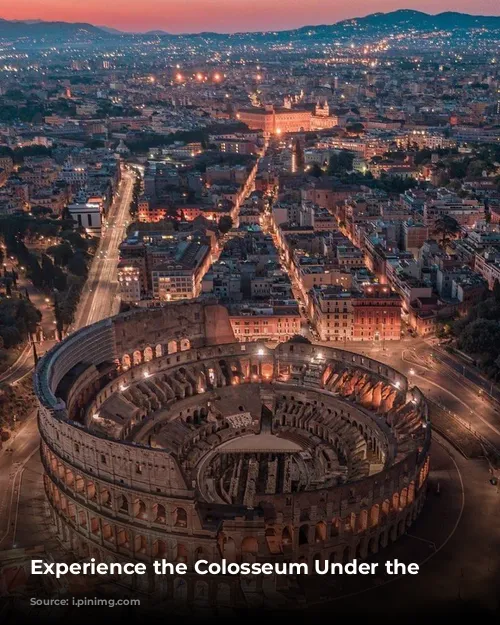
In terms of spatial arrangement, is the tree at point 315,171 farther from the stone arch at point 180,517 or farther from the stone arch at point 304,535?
the stone arch at point 180,517

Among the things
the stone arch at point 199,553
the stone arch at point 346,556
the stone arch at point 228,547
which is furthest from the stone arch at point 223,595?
the stone arch at point 346,556

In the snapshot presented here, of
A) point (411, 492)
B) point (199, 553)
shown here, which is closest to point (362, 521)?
point (411, 492)

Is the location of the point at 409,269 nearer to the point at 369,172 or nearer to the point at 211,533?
the point at 211,533

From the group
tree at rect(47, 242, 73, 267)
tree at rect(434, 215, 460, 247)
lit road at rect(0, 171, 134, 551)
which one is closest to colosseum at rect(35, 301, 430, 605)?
lit road at rect(0, 171, 134, 551)

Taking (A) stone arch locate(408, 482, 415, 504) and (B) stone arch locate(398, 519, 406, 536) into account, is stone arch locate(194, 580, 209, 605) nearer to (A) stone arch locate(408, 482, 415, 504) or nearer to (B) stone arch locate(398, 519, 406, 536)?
(B) stone arch locate(398, 519, 406, 536)

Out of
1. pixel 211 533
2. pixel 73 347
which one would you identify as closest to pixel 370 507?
pixel 211 533

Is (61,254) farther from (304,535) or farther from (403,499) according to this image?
(403,499)
